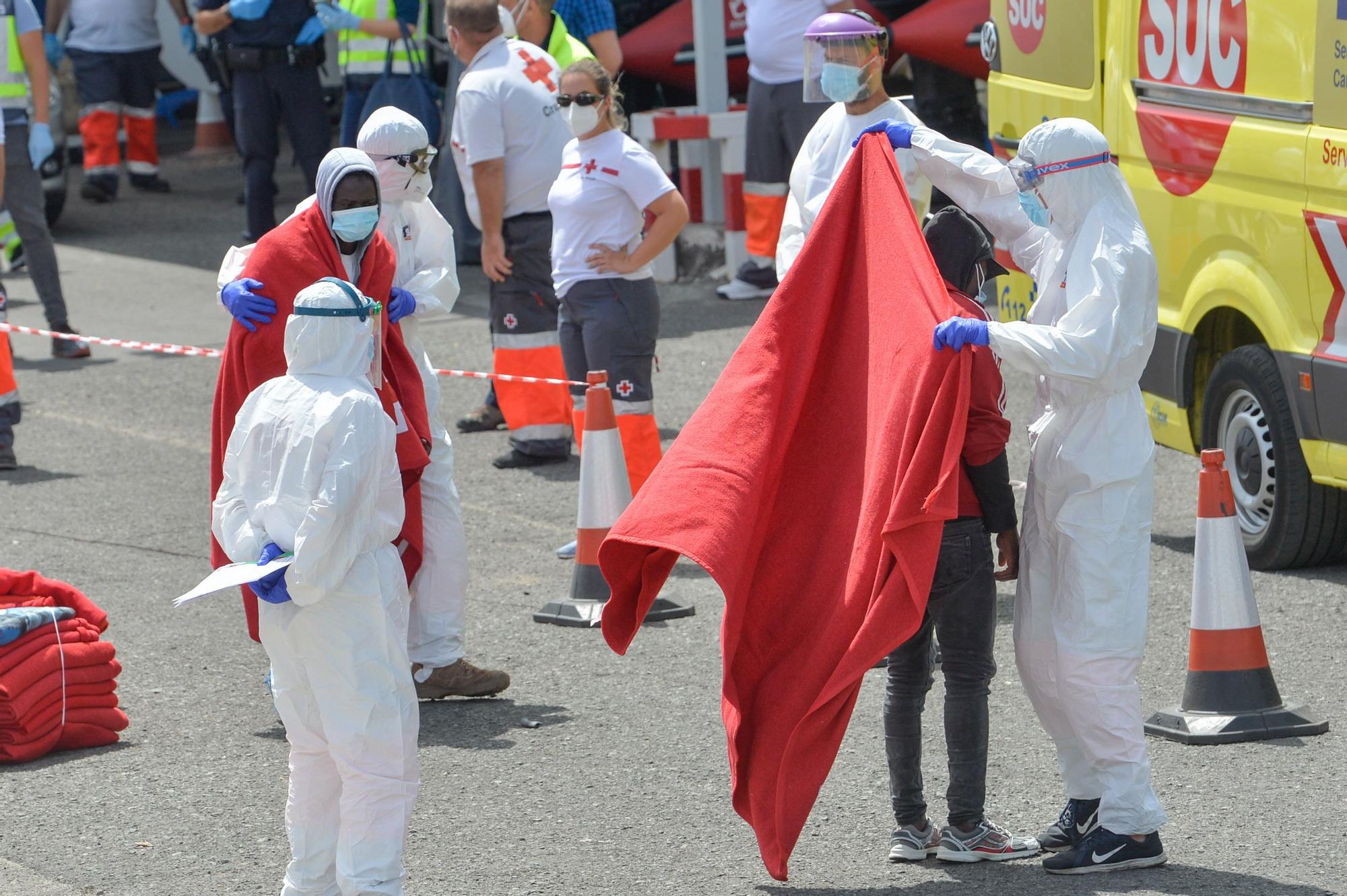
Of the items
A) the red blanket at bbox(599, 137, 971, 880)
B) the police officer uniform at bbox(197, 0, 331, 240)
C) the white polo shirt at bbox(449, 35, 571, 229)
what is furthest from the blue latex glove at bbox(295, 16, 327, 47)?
the red blanket at bbox(599, 137, 971, 880)

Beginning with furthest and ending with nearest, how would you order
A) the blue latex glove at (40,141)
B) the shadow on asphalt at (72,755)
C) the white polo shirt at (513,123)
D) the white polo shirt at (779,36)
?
the white polo shirt at (779,36)
the blue latex glove at (40,141)
the white polo shirt at (513,123)
the shadow on asphalt at (72,755)

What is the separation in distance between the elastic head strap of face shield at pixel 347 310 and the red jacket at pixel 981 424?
1.41 m

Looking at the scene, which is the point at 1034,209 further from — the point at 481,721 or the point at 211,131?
the point at 211,131

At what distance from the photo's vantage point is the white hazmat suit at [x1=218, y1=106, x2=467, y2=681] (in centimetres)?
628

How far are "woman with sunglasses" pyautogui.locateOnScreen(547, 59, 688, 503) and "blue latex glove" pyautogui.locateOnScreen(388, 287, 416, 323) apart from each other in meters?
1.97

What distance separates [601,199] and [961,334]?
3.75m

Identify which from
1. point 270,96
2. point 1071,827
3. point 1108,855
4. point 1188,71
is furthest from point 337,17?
point 1108,855

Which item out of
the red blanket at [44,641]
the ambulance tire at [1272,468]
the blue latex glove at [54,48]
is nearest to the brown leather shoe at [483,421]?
the ambulance tire at [1272,468]

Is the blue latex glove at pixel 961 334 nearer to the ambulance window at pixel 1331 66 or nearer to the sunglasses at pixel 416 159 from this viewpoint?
the sunglasses at pixel 416 159

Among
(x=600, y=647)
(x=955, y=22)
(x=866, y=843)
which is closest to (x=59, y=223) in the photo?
(x=955, y=22)

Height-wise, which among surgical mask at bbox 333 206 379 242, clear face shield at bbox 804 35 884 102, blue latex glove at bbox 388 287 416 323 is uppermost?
clear face shield at bbox 804 35 884 102

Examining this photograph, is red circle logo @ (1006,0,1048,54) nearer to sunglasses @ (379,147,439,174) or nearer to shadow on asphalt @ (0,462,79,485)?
sunglasses @ (379,147,439,174)

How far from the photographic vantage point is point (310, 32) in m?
13.3

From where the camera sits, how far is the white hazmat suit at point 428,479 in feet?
20.6
